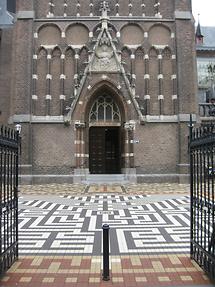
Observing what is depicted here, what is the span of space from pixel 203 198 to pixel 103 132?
817 inches

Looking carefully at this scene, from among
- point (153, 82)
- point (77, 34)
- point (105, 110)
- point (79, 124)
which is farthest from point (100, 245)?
point (77, 34)

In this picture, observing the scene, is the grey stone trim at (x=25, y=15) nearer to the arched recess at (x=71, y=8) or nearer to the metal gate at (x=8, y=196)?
the arched recess at (x=71, y=8)

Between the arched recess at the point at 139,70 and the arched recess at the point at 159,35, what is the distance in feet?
3.71

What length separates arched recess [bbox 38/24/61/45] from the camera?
26797 millimetres

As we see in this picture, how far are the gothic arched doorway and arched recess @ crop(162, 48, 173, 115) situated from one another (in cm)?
347

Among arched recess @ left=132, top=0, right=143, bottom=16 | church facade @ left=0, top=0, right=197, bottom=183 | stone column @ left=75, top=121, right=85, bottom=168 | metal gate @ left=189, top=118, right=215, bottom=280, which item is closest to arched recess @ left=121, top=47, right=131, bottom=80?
church facade @ left=0, top=0, right=197, bottom=183

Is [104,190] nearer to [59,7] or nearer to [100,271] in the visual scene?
[100,271]

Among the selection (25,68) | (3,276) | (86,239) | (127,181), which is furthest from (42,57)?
(3,276)

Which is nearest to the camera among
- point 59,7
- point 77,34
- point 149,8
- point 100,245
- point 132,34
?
point 100,245

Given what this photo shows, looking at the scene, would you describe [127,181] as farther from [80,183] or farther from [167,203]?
[167,203]

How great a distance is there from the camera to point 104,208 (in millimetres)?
13906

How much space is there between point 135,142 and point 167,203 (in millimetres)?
10854

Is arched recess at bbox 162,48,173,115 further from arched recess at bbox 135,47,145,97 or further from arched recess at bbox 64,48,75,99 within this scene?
arched recess at bbox 64,48,75,99

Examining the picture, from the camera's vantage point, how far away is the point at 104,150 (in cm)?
2747
